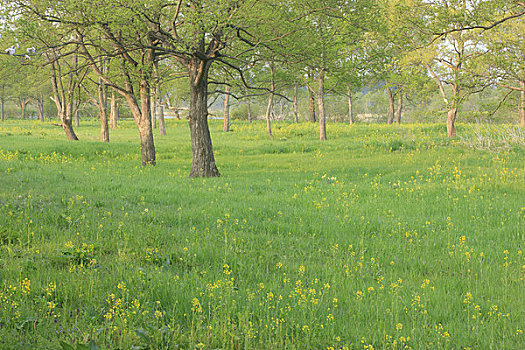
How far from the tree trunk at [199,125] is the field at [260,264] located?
2393mm

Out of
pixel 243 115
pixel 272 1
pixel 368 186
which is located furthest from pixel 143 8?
pixel 243 115

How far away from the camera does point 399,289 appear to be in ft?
15.9

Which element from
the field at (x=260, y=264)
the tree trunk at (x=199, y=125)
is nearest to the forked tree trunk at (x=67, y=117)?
the tree trunk at (x=199, y=125)

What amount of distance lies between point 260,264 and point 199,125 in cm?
1092

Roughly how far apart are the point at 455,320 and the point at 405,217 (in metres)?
4.63

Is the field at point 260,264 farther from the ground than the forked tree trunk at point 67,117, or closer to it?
closer to it

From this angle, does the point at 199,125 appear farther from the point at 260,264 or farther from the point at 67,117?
the point at 67,117

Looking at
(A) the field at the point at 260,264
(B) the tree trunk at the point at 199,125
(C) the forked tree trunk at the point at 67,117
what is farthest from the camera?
(C) the forked tree trunk at the point at 67,117

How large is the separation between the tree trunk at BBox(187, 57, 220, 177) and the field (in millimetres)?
2393

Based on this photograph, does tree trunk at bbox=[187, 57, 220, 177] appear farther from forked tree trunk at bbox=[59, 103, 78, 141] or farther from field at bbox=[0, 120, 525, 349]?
forked tree trunk at bbox=[59, 103, 78, 141]

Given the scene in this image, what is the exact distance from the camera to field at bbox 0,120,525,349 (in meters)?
3.72

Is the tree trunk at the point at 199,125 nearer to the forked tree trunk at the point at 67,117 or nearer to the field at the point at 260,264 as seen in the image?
the field at the point at 260,264

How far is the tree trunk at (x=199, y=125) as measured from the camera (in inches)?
613

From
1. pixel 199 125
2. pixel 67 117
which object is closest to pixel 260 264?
pixel 199 125
